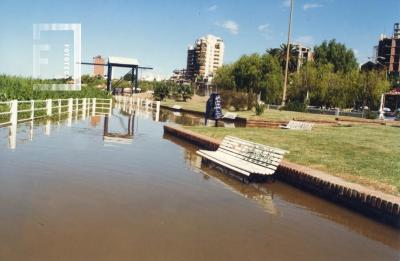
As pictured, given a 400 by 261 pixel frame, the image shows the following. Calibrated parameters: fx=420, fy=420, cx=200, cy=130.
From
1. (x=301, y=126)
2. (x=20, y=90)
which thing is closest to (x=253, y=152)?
(x=301, y=126)

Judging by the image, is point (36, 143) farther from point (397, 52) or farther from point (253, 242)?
point (397, 52)

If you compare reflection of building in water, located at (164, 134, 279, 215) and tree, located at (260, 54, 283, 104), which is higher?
tree, located at (260, 54, 283, 104)

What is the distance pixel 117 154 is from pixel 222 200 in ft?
14.3

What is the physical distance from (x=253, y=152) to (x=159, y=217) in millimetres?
4306

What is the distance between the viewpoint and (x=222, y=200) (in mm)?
7324

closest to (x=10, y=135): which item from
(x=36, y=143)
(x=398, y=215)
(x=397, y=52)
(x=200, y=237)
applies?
(x=36, y=143)

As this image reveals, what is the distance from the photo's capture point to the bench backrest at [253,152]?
909 centimetres

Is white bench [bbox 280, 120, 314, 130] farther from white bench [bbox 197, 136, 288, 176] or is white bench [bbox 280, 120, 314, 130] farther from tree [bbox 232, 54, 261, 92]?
tree [bbox 232, 54, 261, 92]

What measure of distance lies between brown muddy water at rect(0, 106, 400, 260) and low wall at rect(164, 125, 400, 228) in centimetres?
20

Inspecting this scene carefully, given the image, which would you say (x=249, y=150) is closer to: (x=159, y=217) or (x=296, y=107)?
(x=159, y=217)

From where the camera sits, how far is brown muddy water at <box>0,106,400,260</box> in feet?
16.0

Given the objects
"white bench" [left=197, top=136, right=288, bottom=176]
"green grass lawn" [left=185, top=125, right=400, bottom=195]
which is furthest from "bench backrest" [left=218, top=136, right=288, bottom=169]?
"green grass lawn" [left=185, top=125, right=400, bottom=195]

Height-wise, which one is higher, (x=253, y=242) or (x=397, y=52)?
(x=397, y=52)

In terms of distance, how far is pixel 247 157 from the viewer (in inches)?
393
